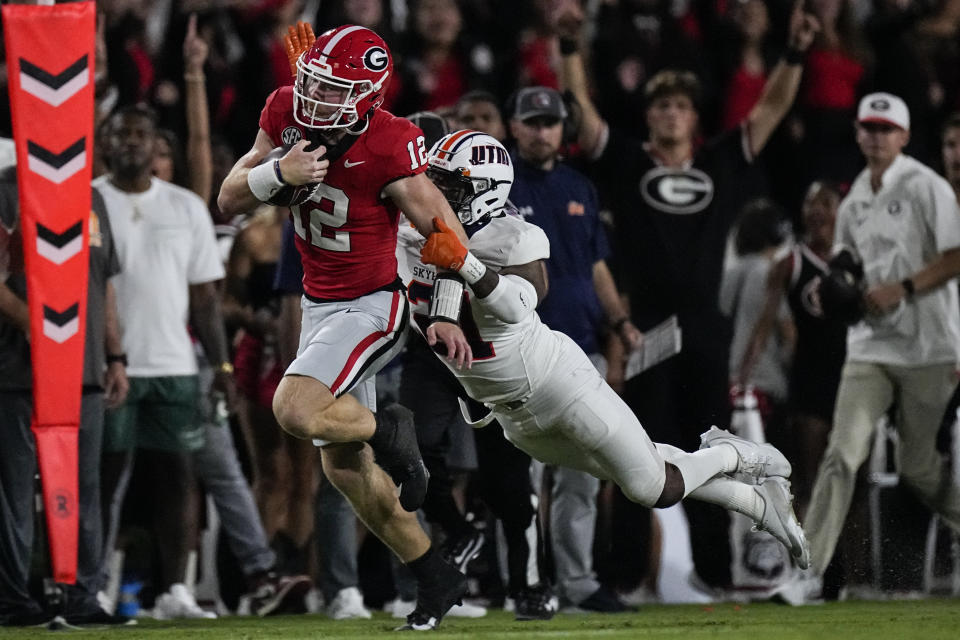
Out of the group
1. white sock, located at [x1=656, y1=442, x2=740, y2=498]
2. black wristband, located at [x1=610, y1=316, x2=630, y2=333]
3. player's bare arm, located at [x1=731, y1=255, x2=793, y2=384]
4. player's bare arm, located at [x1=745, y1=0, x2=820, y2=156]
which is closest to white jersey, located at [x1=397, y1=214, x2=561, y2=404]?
white sock, located at [x1=656, y1=442, x2=740, y2=498]

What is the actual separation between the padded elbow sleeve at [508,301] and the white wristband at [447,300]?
0.37 feet

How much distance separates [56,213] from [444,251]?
6.28 ft

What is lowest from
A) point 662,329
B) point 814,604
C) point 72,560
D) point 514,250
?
point 814,604

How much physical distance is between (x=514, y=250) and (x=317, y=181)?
0.85 metres

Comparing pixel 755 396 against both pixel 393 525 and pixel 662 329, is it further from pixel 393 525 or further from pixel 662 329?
pixel 393 525

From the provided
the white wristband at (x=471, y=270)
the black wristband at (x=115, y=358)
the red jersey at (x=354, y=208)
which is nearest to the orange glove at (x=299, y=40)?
the red jersey at (x=354, y=208)

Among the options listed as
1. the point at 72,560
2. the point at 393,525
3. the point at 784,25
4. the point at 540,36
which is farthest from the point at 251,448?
the point at 784,25

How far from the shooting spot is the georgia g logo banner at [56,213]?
6.12 m

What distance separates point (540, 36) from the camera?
33.4ft

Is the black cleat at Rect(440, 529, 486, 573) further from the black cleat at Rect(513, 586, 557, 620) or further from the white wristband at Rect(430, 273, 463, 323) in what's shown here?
the white wristband at Rect(430, 273, 463, 323)

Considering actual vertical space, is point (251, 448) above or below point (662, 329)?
below

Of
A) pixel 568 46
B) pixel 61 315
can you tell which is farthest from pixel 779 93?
pixel 61 315

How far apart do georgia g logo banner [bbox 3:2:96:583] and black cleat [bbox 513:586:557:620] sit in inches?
71.2

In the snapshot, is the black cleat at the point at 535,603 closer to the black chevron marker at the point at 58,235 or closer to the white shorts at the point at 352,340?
the white shorts at the point at 352,340
